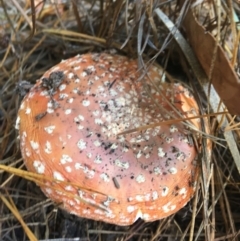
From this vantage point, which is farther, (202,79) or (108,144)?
(202,79)

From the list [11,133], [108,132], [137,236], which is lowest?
[137,236]

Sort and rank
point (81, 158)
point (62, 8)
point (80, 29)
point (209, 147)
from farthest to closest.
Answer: point (62, 8)
point (80, 29)
point (209, 147)
point (81, 158)

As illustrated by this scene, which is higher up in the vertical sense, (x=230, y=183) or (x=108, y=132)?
(x=108, y=132)

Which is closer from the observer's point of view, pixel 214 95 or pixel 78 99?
pixel 78 99

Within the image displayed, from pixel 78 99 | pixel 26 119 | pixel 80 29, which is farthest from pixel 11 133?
pixel 80 29

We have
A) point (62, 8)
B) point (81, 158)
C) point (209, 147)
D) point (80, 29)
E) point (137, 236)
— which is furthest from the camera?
point (62, 8)

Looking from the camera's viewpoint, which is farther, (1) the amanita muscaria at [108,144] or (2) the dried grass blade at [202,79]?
(2) the dried grass blade at [202,79]

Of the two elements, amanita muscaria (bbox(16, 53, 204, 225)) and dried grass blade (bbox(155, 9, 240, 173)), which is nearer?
amanita muscaria (bbox(16, 53, 204, 225))

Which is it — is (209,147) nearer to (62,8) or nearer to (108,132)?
(108,132)
